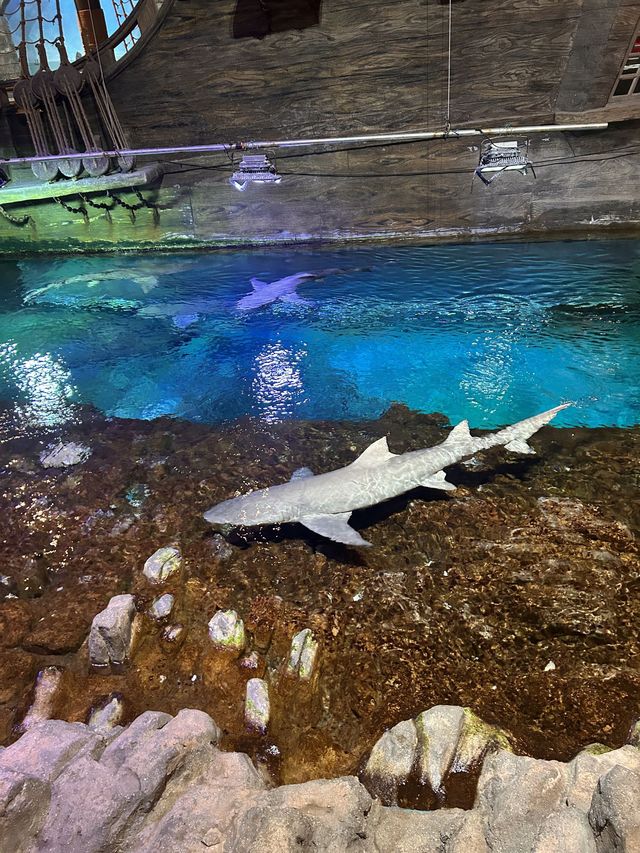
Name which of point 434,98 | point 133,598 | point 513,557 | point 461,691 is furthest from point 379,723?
point 434,98

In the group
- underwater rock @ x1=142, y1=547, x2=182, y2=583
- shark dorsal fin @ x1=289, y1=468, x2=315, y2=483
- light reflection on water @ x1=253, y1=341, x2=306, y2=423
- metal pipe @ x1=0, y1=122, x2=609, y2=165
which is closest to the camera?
underwater rock @ x1=142, y1=547, x2=182, y2=583

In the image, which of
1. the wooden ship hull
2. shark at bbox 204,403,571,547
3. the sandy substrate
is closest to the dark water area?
the sandy substrate

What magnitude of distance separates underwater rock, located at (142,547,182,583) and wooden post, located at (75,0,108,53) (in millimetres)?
15457

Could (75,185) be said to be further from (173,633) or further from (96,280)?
(173,633)

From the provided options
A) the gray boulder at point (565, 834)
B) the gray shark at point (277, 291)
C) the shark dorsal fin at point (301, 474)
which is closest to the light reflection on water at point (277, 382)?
the shark dorsal fin at point (301, 474)

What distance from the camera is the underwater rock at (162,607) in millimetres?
4148

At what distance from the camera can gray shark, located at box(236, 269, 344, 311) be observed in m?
10.6

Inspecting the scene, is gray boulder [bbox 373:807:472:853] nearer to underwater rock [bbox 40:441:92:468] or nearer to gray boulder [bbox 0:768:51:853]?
gray boulder [bbox 0:768:51:853]

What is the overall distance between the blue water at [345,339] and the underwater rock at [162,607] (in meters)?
3.40

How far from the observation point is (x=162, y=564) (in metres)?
4.59

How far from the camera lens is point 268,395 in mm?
7727

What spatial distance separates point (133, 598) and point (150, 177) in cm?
1139

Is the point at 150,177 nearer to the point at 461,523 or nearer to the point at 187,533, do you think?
the point at 187,533

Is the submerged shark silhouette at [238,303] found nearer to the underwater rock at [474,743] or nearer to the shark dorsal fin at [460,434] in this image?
the shark dorsal fin at [460,434]
